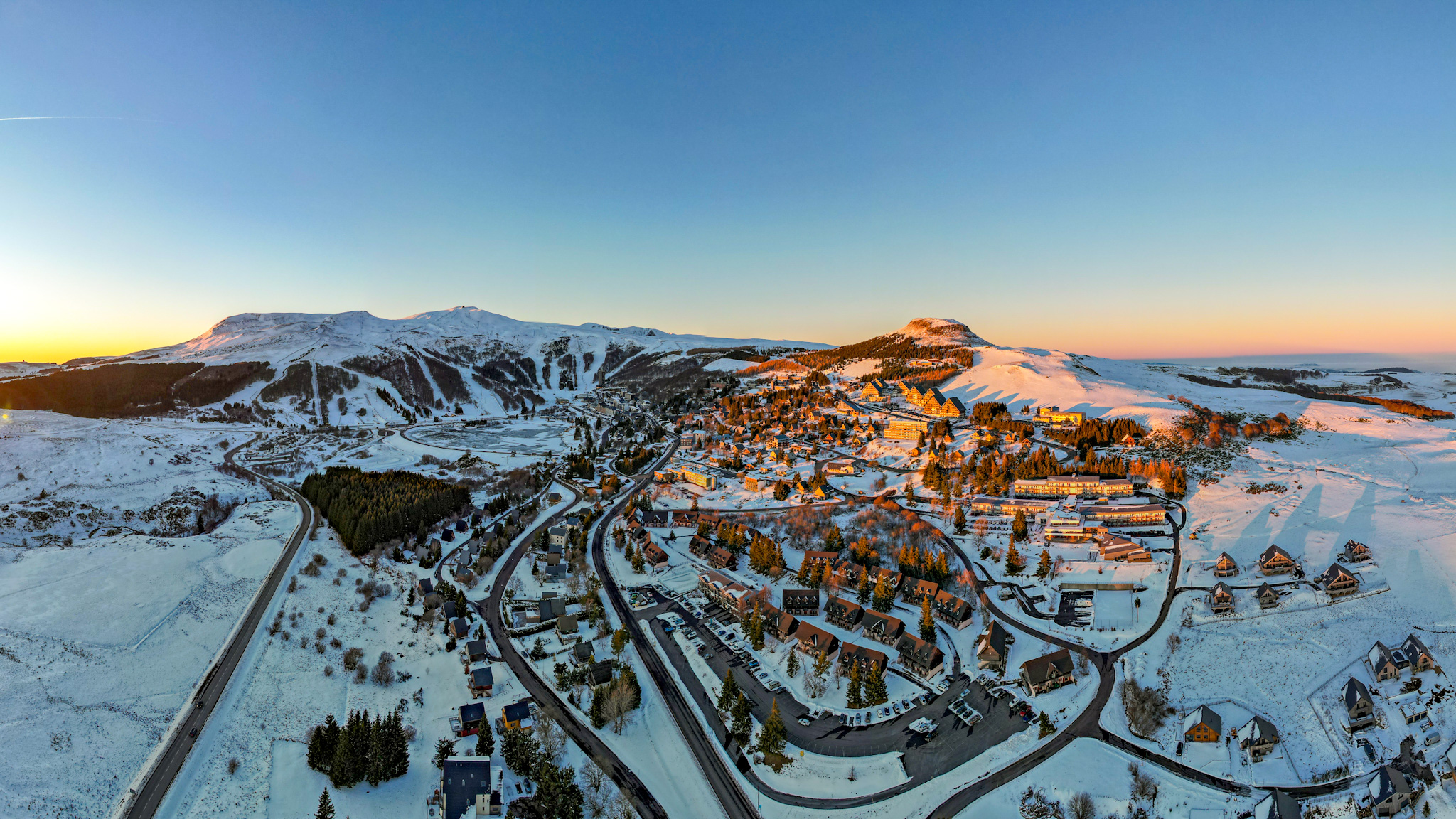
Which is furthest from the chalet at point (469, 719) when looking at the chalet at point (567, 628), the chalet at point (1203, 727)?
the chalet at point (1203, 727)

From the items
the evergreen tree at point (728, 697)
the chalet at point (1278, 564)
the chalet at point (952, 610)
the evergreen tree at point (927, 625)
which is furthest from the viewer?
the chalet at point (1278, 564)

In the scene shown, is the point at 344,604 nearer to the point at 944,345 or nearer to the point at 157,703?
the point at 157,703

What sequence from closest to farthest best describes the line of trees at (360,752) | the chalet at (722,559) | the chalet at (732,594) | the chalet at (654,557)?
the line of trees at (360,752) → the chalet at (732,594) → the chalet at (722,559) → the chalet at (654,557)

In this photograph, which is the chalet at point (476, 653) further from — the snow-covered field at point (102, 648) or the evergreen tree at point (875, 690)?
the evergreen tree at point (875, 690)

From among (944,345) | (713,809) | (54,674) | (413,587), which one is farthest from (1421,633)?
(944,345)

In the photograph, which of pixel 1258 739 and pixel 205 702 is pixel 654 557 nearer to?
pixel 205 702

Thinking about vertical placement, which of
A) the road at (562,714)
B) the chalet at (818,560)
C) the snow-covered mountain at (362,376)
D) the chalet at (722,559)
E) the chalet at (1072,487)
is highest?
the snow-covered mountain at (362,376)

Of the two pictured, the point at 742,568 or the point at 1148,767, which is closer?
the point at 1148,767

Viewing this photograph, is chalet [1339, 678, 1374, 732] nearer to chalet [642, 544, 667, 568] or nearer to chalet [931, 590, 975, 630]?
chalet [931, 590, 975, 630]
